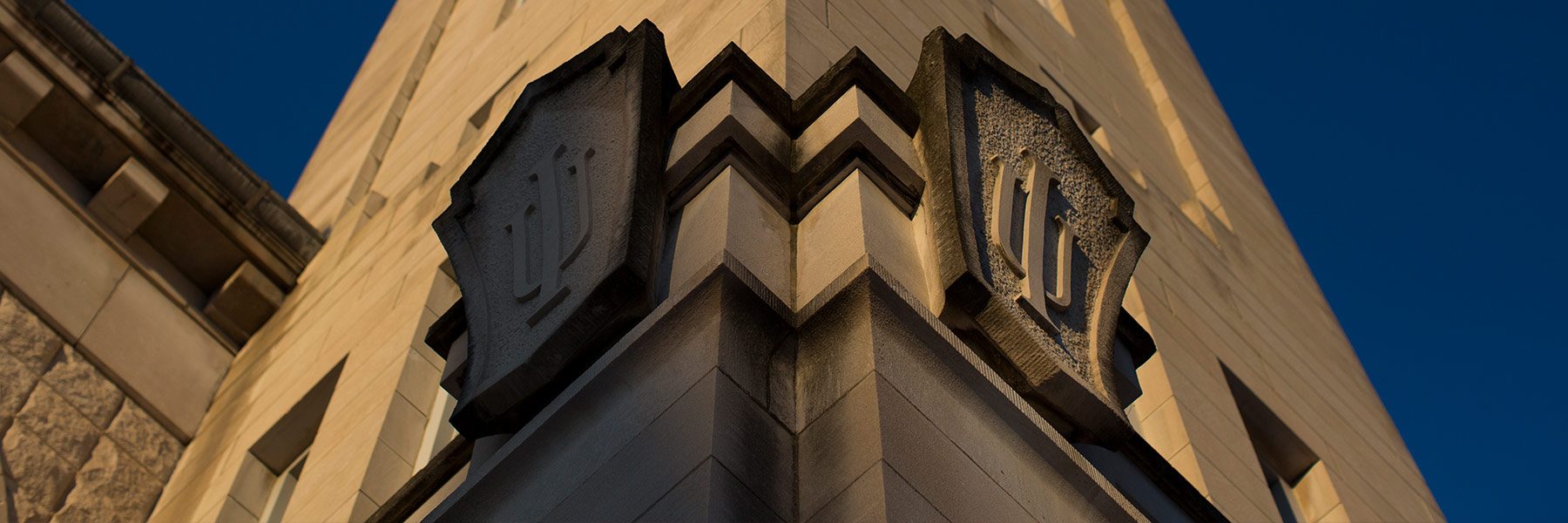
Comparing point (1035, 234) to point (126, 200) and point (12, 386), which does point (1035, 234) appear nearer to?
point (12, 386)

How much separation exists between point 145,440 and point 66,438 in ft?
2.17

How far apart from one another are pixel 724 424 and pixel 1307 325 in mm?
8980

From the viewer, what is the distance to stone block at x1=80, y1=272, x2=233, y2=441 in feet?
34.3

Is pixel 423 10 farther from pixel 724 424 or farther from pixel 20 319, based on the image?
pixel 724 424

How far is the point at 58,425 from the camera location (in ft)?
31.8

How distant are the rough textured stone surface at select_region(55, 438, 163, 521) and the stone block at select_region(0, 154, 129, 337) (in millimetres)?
787

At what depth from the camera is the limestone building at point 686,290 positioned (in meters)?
4.97

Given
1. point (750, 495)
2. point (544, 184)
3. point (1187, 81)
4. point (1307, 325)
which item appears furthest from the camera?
point (1187, 81)

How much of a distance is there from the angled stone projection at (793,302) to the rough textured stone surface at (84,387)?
4060 millimetres

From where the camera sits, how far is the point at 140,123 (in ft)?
39.4

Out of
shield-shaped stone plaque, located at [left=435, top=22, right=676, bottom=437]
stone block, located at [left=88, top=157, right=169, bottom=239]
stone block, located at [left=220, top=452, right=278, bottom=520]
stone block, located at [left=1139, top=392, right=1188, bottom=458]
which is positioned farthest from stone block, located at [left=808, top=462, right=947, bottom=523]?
stone block, located at [left=88, top=157, right=169, bottom=239]

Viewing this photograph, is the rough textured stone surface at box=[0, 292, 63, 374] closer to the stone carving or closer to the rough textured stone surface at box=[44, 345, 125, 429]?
the rough textured stone surface at box=[44, 345, 125, 429]

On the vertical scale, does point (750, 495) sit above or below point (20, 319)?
above

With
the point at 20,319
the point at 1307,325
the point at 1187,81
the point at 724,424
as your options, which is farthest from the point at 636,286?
the point at 1187,81
